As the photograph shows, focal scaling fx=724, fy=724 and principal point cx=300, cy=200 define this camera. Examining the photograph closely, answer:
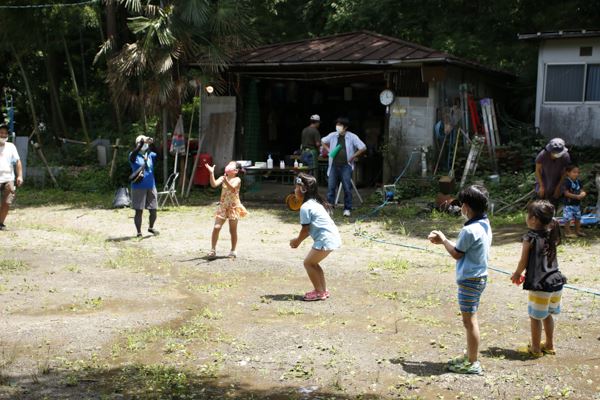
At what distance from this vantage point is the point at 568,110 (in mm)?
16609

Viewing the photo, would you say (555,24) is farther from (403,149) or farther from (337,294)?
(337,294)

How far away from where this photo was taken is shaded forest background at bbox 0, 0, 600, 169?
52.6 ft

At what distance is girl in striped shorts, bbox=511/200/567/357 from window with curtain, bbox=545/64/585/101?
38.6 feet

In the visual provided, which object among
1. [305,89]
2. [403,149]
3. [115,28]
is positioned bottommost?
[403,149]

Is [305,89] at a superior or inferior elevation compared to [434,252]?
superior

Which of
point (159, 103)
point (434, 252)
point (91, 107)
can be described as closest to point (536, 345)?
point (434, 252)

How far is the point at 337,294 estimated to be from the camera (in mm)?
8133

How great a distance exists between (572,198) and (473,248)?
243 inches

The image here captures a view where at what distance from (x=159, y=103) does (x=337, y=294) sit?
9.14 m

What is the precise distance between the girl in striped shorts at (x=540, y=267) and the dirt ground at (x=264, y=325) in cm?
45

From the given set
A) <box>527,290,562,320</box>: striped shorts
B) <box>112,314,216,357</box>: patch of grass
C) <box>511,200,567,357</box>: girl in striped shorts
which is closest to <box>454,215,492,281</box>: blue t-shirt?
<box>511,200,567,357</box>: girl in striped shorts

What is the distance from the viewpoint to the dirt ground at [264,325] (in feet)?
17.7

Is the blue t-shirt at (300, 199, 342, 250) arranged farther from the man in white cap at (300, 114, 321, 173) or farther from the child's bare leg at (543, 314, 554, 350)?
the man in white cap at (300, 114, 321, 173)

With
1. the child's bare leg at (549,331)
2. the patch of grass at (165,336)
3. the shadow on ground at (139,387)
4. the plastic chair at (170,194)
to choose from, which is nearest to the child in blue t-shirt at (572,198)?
the child's bare leg at (549,331)
